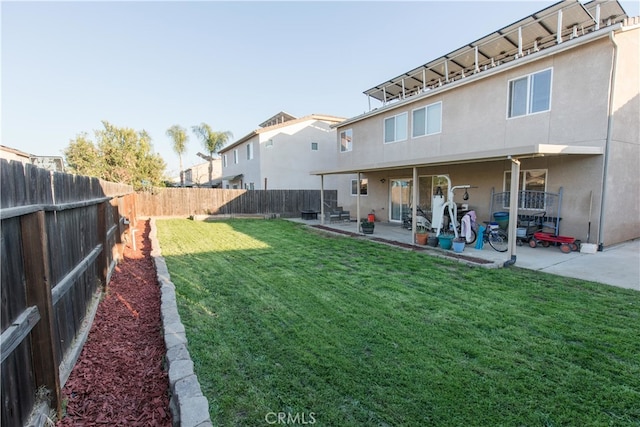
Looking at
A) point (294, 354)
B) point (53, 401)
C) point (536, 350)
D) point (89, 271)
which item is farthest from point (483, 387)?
point (89, 271)

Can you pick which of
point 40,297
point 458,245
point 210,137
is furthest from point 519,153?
point 210,137

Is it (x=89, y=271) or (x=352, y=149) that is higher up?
(x=352, y=149)

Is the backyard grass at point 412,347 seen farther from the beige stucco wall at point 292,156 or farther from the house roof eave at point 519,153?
the beige stucco wall at point 292,156

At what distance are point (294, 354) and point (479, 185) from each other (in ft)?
32.0

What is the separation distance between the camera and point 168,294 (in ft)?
15.3

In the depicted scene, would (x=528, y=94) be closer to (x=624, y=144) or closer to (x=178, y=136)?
(x=624, y=144)

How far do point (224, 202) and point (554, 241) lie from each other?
16399 millimetres

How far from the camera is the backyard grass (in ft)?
7.98

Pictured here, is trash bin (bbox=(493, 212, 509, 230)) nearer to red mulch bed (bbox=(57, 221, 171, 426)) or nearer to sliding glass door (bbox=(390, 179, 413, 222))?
sliding glass door (bbox=(390, 179, 413, 222))

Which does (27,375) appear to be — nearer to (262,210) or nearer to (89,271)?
(89,271)

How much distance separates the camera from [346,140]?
17328 mm

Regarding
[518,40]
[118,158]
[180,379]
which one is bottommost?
[180,379]

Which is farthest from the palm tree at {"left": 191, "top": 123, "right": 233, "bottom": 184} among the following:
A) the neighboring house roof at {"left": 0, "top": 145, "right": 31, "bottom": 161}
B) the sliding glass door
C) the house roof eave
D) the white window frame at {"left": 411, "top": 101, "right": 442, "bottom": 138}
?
the house roof eave

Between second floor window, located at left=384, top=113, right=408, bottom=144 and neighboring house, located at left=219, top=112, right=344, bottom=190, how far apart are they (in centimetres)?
701
